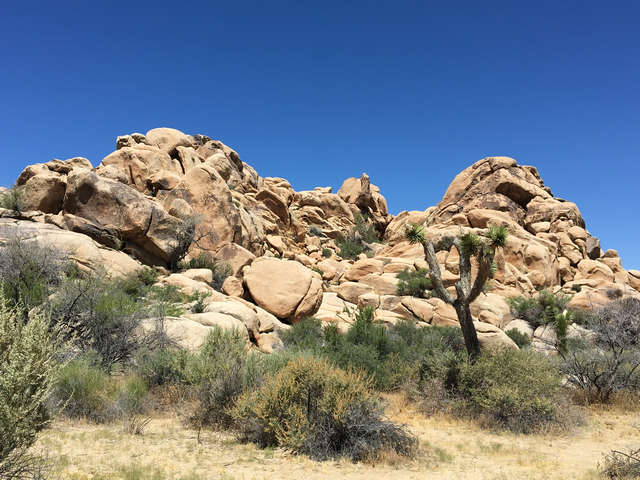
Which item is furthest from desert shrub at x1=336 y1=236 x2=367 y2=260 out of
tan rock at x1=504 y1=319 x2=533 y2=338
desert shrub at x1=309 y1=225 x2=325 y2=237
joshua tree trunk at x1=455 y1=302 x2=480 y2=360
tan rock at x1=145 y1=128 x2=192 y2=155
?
Answer: joshua tree trunk at x1=455 y1=302 x2=480 y2=360

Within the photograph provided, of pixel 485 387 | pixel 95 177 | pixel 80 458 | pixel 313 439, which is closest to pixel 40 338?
pixel 80 458

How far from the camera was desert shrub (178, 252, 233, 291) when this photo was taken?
19.9 meters

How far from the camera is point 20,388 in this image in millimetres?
3701

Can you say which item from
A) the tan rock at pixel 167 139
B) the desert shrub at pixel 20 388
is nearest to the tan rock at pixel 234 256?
the tan rock at pixel 167 139

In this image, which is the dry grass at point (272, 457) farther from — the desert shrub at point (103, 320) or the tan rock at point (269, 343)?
the tan rock at point (269, 343)

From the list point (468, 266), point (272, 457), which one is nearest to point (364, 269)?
point (468, 266)

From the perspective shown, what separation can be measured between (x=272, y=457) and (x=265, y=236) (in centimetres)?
2388

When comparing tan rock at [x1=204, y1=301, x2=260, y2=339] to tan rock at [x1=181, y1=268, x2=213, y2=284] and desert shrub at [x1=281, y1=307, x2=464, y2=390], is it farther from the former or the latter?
tan rock at [x1=181, y1=268, x2=213, y2=284]

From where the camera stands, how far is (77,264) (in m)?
14.3

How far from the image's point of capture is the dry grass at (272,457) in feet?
17.5

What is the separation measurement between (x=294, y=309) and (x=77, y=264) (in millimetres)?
8516

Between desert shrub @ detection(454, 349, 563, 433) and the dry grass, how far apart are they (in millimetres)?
491

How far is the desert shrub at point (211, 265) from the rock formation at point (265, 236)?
63cm

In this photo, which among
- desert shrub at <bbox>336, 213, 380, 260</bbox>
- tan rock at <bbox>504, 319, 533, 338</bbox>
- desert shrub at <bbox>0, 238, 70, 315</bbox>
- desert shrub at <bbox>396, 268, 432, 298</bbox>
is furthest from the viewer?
desert shrub at <bbox>336, 213, 380, 260</bbox>
